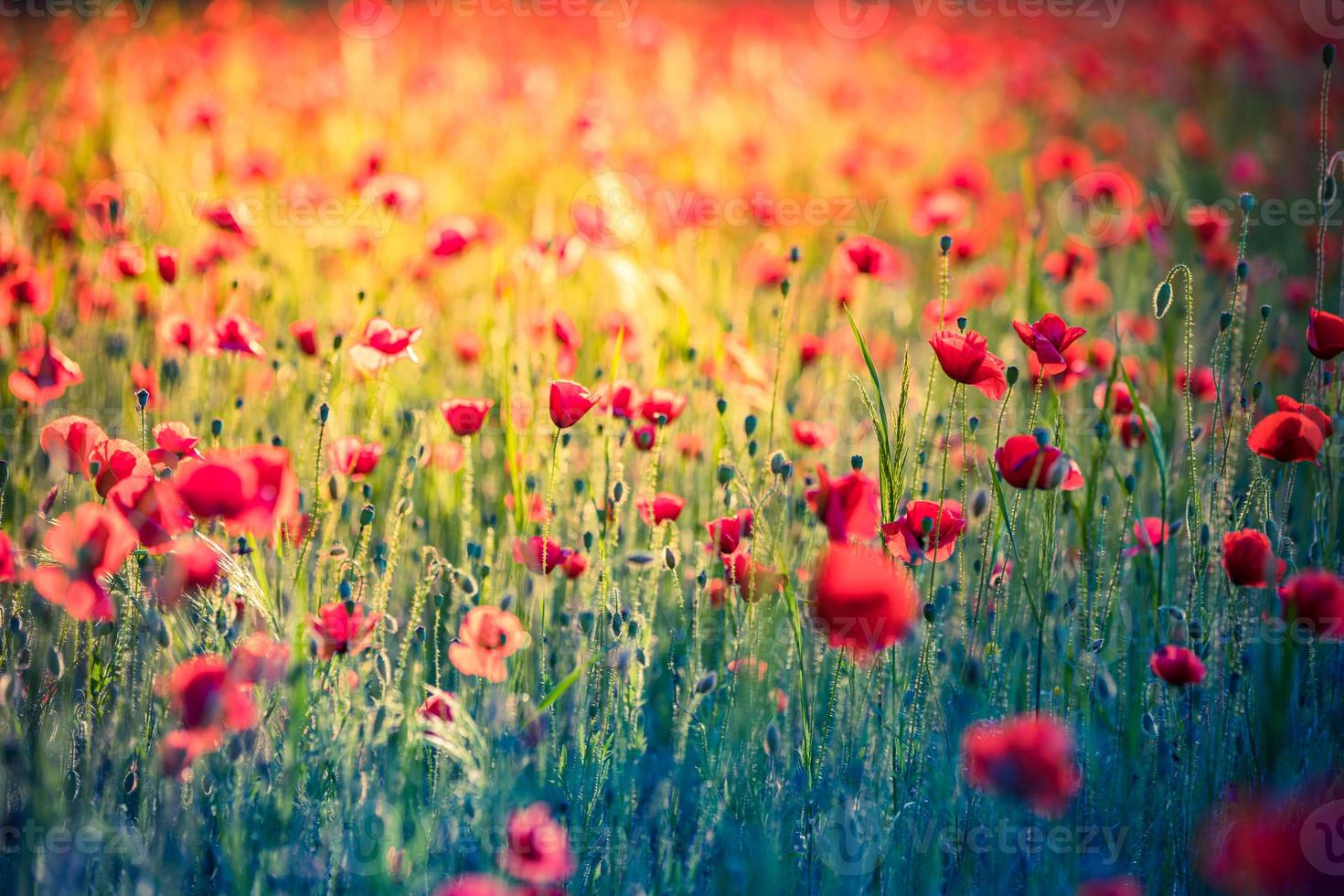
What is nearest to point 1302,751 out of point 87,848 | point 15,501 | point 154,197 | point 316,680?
point 316,680

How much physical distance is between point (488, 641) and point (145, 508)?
1.64 ft

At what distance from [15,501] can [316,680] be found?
3.15 ft

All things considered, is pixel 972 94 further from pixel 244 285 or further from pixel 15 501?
pixel 15 501

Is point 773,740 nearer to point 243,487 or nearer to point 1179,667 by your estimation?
point 1179,667

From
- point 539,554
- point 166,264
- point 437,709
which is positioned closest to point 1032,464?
point 539,554

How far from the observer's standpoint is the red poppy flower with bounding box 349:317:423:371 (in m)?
1.85

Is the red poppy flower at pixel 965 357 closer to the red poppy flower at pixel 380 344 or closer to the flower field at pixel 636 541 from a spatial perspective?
the flower field at pixel 636 541

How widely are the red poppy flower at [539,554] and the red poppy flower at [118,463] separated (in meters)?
0.60

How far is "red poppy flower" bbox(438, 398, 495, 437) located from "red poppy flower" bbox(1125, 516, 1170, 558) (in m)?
1.18

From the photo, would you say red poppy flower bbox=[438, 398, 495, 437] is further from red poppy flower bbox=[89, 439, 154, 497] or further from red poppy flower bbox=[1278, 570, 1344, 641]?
red poppy flower bbox=[1278, 570, 1344, 641]

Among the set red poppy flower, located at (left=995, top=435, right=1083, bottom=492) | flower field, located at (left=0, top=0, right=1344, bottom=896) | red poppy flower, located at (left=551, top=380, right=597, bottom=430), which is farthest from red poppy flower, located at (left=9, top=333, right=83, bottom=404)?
red poppy flower, located at (left=995, top=435, right=1083, bottom=492)

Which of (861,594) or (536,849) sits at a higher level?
(861,594)

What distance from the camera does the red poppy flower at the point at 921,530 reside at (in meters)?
1.60

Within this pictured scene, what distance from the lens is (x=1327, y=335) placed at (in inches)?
68.7
